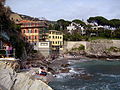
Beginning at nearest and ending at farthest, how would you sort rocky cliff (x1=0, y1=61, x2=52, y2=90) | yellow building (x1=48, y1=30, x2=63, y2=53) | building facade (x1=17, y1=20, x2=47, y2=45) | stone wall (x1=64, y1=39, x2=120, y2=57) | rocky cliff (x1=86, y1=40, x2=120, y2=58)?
rocky cliff (x1=0, y1=61, x2=52, y2=90), building facade (x1=17, y1=20, x2=47, y2=45), yellow building (x1=48, y1=30, x2=63, y2=53), rocky cliff (x1=86, y1=40, x2=120, y2=58), stone wall (x1=64, y1=39, x2=120, y2=57)

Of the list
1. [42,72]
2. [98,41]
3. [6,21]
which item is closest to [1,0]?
[6,21]

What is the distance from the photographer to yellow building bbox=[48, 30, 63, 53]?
68219 millimetres

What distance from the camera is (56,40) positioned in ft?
228

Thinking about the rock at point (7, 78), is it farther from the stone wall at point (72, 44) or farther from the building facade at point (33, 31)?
the stone wall at point (72, 44)

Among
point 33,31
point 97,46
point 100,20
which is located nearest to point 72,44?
point 97,46

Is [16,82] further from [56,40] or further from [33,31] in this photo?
[56,40]

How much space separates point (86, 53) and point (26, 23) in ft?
80.4

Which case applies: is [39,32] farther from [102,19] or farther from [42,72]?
[102,19]

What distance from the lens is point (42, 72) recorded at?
114 ft

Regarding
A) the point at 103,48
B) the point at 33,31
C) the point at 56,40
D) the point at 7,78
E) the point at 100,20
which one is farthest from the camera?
the point at 100,20

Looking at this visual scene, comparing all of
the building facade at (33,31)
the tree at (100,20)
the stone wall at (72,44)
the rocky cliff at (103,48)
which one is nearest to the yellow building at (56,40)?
the stone wall at (72,44)

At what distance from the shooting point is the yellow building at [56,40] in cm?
6822

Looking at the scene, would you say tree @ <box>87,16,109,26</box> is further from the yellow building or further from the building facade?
the building facade

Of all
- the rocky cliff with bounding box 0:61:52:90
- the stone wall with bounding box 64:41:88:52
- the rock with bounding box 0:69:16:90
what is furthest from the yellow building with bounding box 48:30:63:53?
the rocky cliff with bounding box 0:61:52:90
